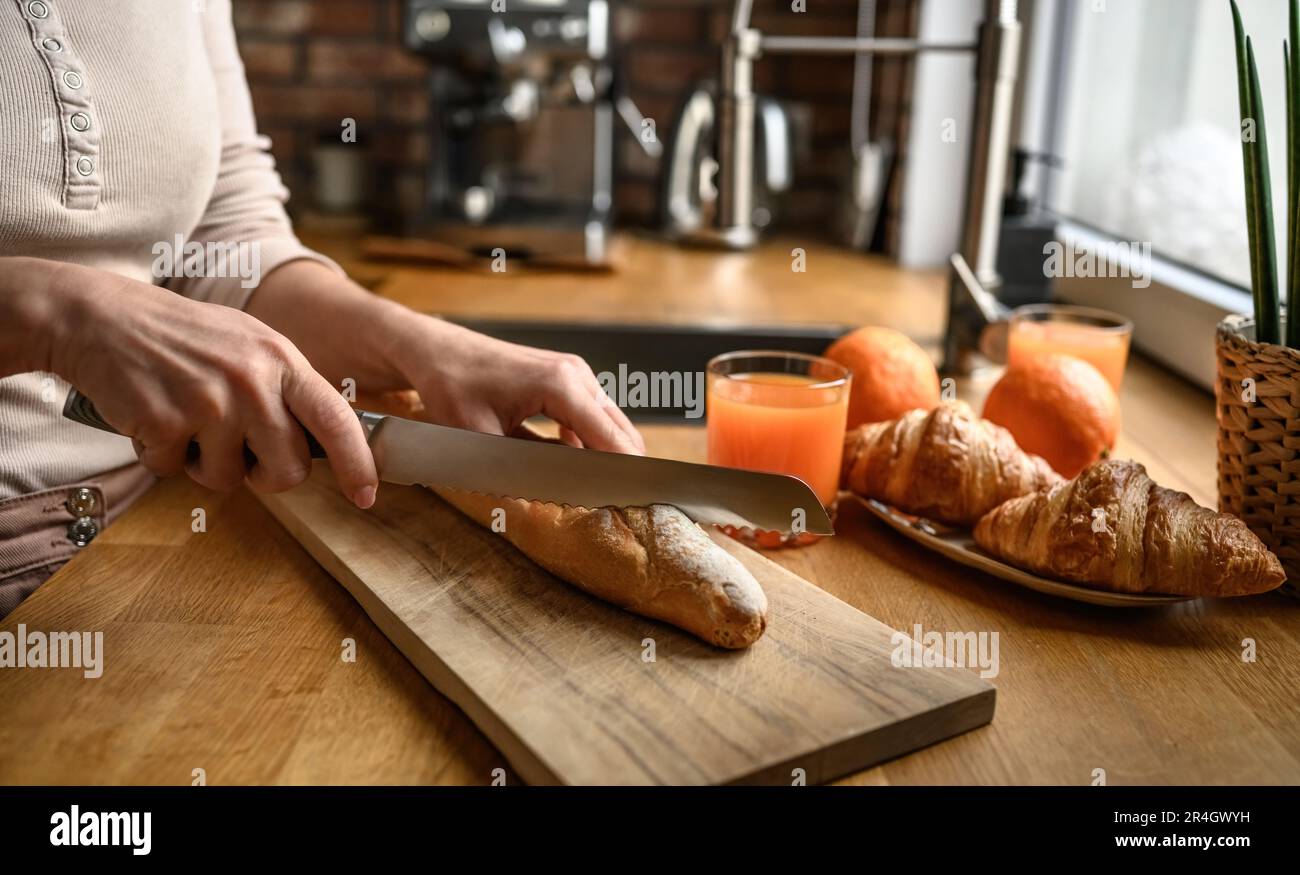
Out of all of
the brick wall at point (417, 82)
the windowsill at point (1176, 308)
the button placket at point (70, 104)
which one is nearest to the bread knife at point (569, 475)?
the button placket at point (70, 104)

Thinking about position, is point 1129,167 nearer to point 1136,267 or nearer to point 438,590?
point 1136,267

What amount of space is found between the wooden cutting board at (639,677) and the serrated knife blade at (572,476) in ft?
0.20

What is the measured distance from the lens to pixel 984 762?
0.58 m

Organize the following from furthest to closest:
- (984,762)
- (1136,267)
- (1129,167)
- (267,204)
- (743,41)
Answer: (1129,167) < (1136,267) < (743,41) < (267,204) < (984,762)

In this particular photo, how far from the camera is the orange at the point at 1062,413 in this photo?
0.90 m

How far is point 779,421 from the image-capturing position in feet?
2.80

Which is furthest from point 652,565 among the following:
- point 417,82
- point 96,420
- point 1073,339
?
point 417,82

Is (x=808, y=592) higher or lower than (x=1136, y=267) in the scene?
lower

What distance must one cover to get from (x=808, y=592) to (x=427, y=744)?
0.88ft

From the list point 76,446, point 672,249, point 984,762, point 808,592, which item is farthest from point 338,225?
point 984,762

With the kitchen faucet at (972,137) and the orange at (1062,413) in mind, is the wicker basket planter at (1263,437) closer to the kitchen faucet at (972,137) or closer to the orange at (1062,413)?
the orange at (1062,413)

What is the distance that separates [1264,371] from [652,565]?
16.8 inches

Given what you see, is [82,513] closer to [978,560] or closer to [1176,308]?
[978,560]

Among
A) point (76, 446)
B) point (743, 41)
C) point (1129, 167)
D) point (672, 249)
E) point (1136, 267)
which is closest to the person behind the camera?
point (76, 446)
